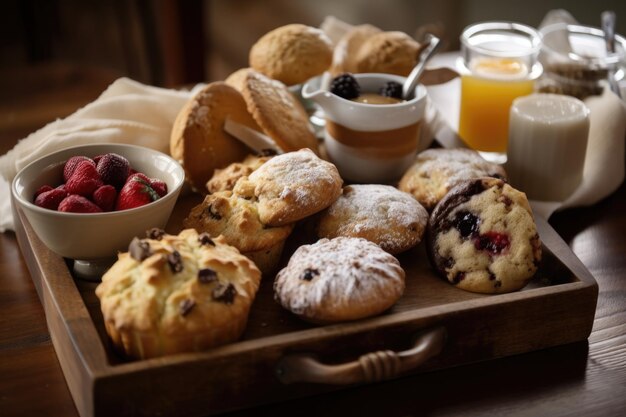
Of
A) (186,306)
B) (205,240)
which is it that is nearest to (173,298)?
(186,306)

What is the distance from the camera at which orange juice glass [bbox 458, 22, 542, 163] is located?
205 cm

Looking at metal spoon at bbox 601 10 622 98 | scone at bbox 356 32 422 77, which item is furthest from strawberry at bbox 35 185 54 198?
metal spoon at bbox 601 10 622 98

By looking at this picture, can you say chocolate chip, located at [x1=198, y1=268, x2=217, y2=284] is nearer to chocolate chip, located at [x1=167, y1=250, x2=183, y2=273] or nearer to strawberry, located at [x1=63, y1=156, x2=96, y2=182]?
chocolate chip, located at [x1=167, y1=250, x2=183, y2=273]

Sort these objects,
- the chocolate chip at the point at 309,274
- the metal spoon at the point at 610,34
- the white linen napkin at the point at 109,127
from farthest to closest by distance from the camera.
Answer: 1. the metal spoon at the point at 610,34
2. the white linen napkin at the point at 109,127
3. the chocolate chip at the point at 309,274

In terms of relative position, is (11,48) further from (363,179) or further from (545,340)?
(545,340)

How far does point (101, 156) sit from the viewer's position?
5.04 ft

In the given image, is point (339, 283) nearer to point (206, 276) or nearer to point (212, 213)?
point (206, 276)

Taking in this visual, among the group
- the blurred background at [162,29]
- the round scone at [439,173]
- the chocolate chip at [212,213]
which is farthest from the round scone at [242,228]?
the blurred background at [162,29]

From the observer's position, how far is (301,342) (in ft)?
3.89

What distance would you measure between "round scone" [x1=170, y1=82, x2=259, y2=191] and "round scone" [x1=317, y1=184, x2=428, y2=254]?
0.35 m

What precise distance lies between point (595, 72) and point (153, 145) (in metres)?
1.19

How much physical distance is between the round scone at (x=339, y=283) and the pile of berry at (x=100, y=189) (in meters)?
0.31

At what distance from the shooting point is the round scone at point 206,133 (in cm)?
171

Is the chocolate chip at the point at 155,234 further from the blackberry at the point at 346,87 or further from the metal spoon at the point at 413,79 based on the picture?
the metal spoon at the point at 413,79
